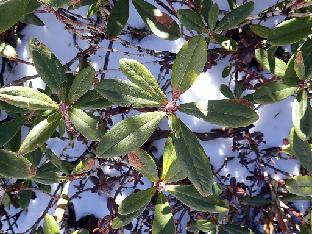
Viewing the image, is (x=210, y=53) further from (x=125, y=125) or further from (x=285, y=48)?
(x=125, y=125)

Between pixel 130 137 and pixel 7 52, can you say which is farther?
pixel 7 52

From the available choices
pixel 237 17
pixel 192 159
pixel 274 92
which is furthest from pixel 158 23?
pixel 192 159

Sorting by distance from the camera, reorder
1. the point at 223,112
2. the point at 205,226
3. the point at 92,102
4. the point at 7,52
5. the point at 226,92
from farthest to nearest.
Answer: the point at 226,92
the point at 7,52
the point at 205,226
the point at 92,102
the point at 223,112

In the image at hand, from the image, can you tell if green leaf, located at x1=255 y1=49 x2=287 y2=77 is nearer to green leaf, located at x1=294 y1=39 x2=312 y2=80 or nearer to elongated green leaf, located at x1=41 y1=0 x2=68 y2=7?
green leaf, located at x1=294 y1=39 x2=312 y2=80

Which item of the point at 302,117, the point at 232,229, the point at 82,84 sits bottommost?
the point at 232,229

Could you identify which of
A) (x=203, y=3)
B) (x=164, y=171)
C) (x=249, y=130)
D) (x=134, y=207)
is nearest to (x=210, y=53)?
(x=203, y=3)

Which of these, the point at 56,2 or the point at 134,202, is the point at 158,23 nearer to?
the point at 56,2

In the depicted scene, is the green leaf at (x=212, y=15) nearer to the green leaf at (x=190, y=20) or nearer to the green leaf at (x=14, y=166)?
the green leaf at (x=190, y=20)
